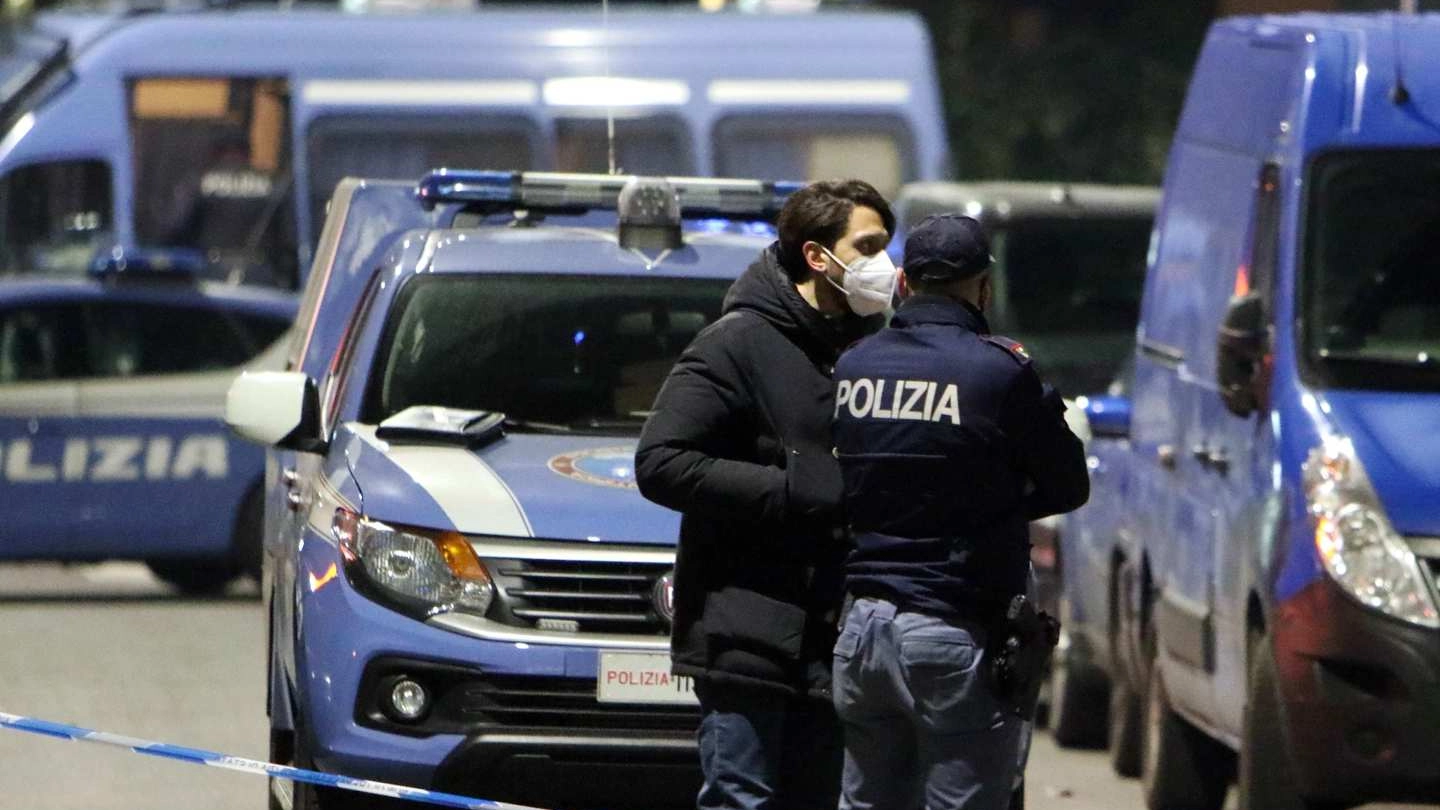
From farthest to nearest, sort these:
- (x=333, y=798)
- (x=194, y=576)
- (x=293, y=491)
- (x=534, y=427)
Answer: (x=194, y=576) < (x=293, y=491) < (x=534, y=427) < (x=333, y=798)

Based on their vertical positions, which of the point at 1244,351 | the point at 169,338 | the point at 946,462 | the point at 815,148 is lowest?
the point at 169,338

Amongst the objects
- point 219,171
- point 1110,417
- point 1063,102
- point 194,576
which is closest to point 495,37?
point 219,171

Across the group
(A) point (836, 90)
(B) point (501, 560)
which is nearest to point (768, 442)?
(B) point (501, 560)

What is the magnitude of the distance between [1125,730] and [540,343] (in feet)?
12.3

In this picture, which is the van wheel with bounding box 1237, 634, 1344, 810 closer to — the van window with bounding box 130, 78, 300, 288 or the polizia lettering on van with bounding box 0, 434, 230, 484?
the polizia lettering on van with bounding box 0, 434, 230, 484

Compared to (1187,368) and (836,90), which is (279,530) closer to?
(1187,368)

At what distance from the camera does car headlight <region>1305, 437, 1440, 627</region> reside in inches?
308

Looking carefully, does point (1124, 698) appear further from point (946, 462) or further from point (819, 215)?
point (946, 462)

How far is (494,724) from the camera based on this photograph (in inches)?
289

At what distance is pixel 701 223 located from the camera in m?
9.02

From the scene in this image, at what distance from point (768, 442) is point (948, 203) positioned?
1074cm

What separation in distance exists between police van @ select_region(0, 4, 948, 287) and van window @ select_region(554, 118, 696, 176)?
0.01m

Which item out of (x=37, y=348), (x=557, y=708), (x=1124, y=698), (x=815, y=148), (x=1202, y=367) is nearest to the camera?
(x=557, y=708)

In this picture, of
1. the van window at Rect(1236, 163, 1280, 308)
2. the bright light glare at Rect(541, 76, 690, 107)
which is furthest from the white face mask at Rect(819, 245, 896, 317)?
the bright light glare at Rect(541, 76, 690, 107)
